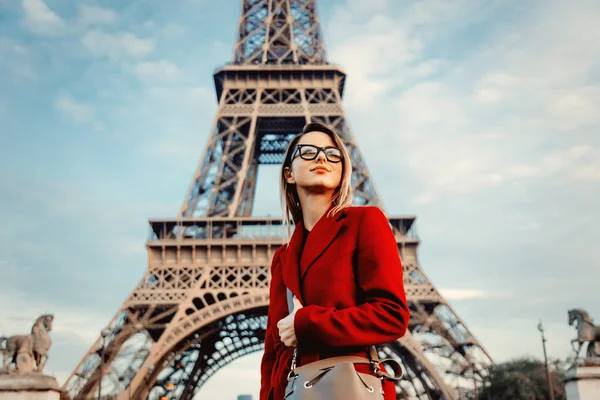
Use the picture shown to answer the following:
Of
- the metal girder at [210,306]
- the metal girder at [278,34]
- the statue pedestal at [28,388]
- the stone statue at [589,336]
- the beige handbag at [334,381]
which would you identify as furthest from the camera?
the metal girder at [278,34]

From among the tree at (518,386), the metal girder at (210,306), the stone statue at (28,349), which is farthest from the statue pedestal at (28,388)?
the tree at (518,386)

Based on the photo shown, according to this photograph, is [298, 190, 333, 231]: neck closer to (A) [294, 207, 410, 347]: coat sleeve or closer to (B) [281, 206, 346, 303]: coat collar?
(B) [281, 206, 346, 303]: coat collar

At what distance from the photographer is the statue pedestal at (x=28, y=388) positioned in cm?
1423

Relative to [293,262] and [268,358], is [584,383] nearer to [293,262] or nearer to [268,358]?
[268,358]

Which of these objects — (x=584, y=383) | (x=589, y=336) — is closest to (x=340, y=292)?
(x=584, y=383)

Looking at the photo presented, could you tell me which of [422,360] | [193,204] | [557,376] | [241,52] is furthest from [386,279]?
[241,52]

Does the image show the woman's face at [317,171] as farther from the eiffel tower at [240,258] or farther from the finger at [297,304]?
the eiffel tower at [240,258]

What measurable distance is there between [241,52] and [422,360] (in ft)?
64.6

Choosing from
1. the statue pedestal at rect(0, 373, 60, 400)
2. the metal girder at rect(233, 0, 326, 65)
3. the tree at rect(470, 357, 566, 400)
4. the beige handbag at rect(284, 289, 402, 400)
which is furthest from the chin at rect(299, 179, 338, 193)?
the metal girder at rect(233, 0, 326, 65)

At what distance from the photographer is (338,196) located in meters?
3.34

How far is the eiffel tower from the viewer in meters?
25.5

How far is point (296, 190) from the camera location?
3561mm

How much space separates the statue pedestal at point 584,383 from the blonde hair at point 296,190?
14463 mm

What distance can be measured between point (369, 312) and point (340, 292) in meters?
0.22
